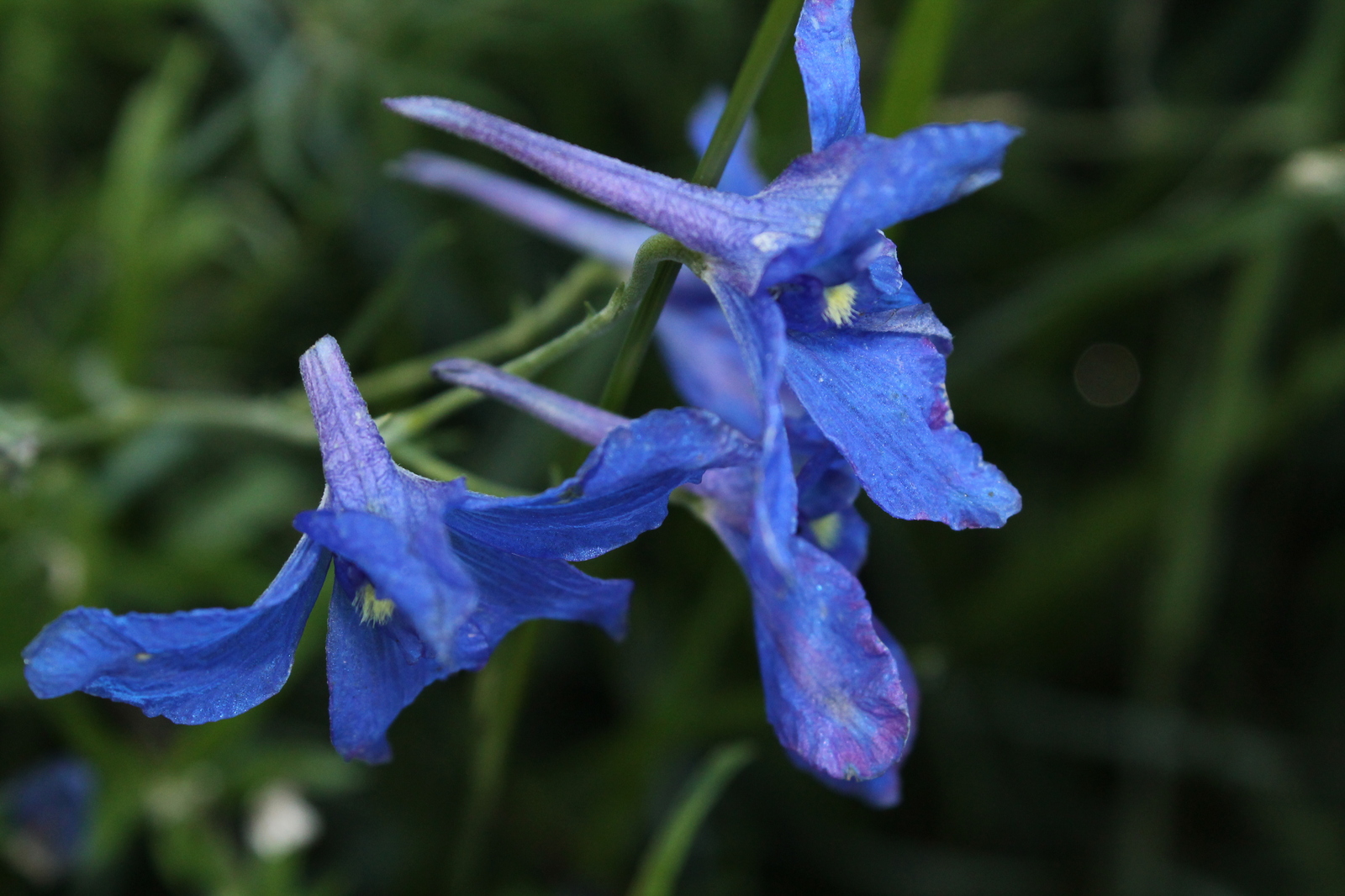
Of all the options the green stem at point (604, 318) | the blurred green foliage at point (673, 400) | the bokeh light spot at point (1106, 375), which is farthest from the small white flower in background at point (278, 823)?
the bokeh light spot at point (1106, 375)

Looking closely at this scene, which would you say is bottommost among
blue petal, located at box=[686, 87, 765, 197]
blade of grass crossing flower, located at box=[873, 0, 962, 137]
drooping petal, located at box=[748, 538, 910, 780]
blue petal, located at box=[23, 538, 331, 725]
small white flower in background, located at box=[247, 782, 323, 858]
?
small white flower in background, located at box=[247, 782, 323, 858]

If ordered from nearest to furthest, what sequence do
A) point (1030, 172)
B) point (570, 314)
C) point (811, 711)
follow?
point (811, 711), point (570, 314), point (1030, 172)

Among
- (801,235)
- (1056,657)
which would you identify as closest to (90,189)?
(801,235)

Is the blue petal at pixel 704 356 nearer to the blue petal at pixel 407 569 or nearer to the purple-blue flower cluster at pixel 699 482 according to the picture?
the purple-blue flower cluster at pixel 699 482

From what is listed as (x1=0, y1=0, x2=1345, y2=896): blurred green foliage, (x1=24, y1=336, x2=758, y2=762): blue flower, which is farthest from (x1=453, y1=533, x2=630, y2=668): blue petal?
(x1=0, y1=0, x2=1345, y2=896): blurred green foliage

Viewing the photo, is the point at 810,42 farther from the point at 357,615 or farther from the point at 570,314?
the point at 570,314

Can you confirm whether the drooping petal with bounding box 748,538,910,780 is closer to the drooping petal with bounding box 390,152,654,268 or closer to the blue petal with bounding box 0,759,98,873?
the drooping petal with bounding box 390,152,654,268
